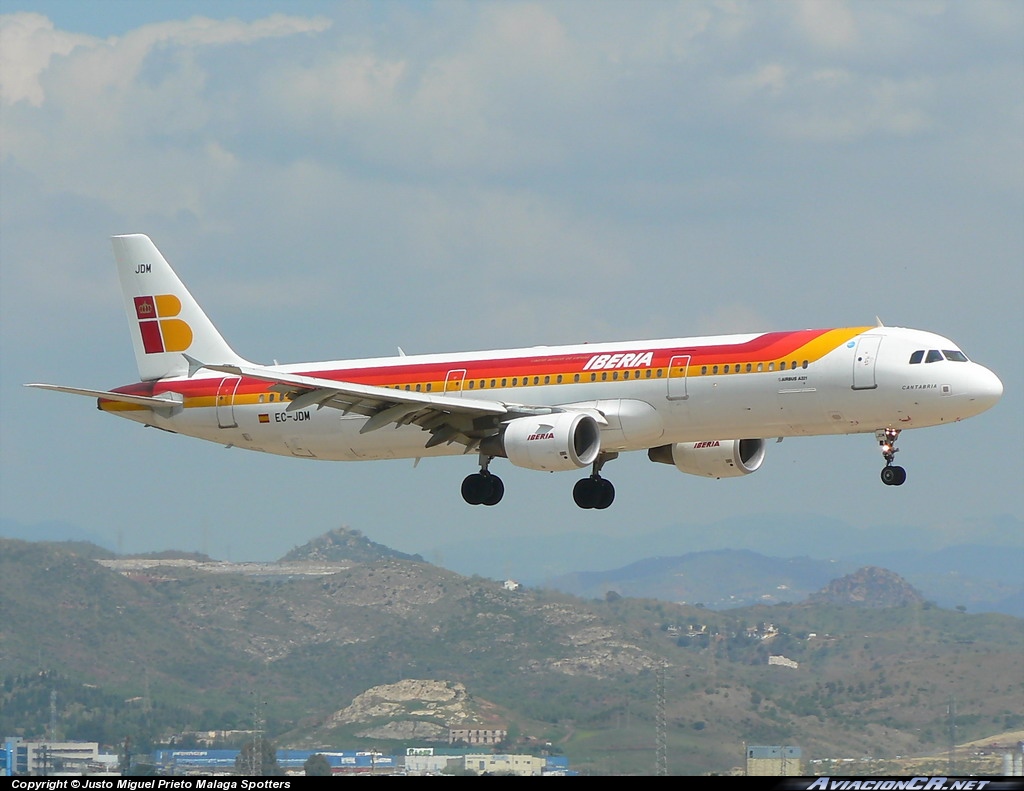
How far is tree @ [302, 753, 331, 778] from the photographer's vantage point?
75938mm

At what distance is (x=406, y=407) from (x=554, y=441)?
5266mm

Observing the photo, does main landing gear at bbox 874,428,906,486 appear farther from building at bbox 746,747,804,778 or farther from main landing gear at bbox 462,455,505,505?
building at bbox 746,747,804,778

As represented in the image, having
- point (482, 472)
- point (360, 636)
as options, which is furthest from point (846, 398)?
point (360, 636)

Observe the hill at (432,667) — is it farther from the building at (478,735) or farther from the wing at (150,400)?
the wing at (150,400)

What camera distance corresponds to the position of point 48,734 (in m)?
93.2

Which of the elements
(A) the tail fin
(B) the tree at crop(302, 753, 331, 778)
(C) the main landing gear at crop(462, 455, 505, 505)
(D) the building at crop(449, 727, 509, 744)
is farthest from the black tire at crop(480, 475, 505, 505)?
(D) the building at crop(449, 727, 509, 744)

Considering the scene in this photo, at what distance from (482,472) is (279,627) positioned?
61.8 meters

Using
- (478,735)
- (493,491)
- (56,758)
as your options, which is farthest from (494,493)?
(56,758)

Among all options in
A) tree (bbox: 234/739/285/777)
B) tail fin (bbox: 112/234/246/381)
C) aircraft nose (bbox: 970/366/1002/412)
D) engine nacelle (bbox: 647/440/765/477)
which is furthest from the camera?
tree (bbox: 234/739/285/777)

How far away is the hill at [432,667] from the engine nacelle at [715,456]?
19.0 meters

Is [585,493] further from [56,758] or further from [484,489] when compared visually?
[56,758]

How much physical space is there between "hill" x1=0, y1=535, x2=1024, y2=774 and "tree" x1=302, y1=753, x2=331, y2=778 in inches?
272

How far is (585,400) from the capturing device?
5381 centimetres

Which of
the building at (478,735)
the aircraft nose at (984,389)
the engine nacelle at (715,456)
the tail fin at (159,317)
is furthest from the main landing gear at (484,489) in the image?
the building at (478,735)
